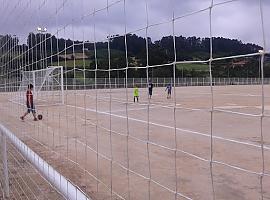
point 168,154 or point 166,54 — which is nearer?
point 166,54

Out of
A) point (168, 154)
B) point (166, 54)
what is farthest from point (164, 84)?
point (168, 154)

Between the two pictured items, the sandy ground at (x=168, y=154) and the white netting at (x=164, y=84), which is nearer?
the white netting at (x=164, y=84)

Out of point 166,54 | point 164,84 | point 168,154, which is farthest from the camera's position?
point 168,154

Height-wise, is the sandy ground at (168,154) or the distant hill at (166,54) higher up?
the distant hill at (166,54)

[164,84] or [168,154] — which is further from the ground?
[164,84]

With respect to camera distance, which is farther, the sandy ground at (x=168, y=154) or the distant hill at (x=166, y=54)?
the sandy ground at (x=168, y=154)

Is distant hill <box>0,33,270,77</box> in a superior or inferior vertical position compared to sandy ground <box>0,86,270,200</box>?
superior

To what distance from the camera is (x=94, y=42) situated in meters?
4.04

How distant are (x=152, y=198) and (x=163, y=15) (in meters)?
2.86

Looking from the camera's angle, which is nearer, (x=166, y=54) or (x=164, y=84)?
(x=166, y=54)

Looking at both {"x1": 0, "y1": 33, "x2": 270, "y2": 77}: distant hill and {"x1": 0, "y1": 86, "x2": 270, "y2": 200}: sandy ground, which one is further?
{"x1": 0, "y1": 86, "x2": 270, "y2": 200}: sandy ground

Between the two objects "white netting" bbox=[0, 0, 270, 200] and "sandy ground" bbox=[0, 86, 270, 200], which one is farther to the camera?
"sandy ground" bbox=[0, 86, 270, 200]

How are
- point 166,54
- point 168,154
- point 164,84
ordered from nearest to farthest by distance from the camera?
point 166,54 < point 164,84 < point 168,154

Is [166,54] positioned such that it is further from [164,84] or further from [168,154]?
[168,154]
